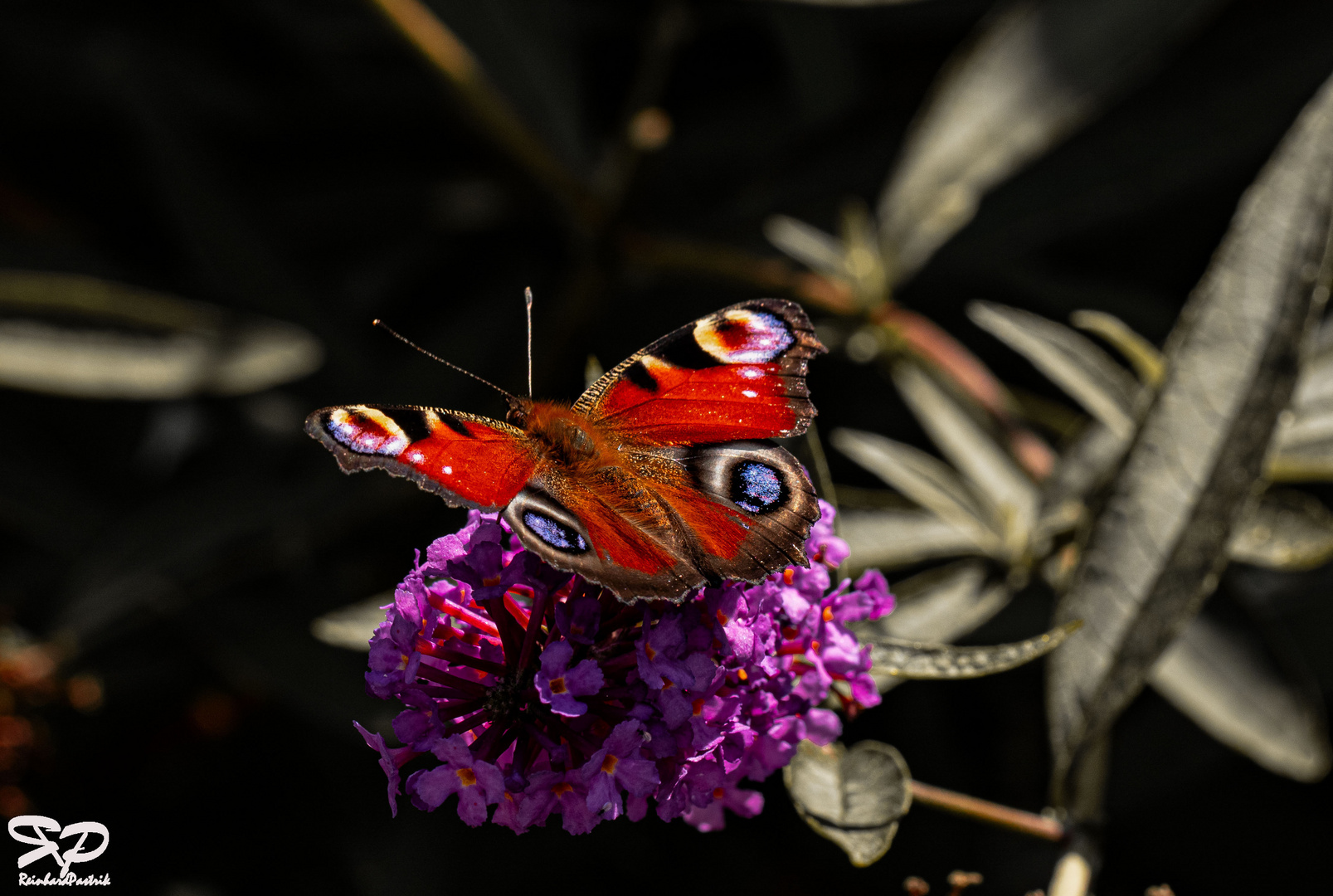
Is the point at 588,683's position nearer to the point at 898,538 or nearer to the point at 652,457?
the point at 652,457

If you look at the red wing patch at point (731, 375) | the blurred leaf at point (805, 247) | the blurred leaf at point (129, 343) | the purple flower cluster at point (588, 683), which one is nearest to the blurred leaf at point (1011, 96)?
the blurred leaf at point (805, 247)

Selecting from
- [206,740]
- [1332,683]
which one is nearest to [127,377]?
[206,740]

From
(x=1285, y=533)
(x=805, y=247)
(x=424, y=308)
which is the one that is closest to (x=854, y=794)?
(x=1285, y=533)

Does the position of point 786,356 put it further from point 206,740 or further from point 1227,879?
point 206,740

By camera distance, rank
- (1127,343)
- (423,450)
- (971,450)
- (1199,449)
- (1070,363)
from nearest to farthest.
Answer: (423,450) → (1199,449) → (1127,343) → (1070,363) → (971,450)

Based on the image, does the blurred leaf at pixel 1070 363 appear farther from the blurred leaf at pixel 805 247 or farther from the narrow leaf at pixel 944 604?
the blurred leaf at pixel 805 247

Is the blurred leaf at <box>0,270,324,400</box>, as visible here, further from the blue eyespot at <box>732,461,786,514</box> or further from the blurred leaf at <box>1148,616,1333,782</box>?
the blurred leaf at <box>1148,616,1333,782</box>
